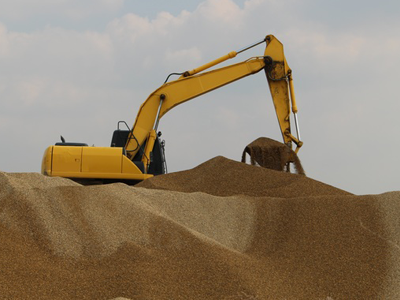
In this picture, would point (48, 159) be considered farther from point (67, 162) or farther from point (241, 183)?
point (241, 183)

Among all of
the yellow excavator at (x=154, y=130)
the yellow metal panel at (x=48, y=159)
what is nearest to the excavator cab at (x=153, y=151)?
the yellow excavator at (x=154, y=130)

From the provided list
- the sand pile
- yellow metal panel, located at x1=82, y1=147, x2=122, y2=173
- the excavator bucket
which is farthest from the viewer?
the excavator bucket

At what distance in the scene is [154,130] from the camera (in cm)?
1191

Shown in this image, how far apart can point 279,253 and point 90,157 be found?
5.02 metres

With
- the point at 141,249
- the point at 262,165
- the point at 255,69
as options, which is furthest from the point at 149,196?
the point at 255,69

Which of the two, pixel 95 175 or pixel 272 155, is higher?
pixel 272 155

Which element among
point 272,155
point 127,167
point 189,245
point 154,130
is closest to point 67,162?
point 127,167

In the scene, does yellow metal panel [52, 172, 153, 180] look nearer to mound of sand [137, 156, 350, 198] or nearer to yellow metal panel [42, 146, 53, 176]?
yellow metal panel [42, 146, 53, 176]

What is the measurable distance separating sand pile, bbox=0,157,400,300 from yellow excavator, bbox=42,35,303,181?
2.05 metres

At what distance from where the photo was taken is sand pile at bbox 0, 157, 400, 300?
231 inches

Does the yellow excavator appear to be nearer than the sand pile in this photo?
No

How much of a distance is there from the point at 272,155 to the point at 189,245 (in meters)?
5.60

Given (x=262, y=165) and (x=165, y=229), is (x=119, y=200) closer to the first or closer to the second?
(x=165, y=229)

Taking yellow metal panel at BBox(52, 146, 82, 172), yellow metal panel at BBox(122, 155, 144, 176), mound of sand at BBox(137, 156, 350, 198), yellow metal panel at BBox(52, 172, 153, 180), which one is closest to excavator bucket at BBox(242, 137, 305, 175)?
mound of sand at BBox(137, 156, 350, 198)
